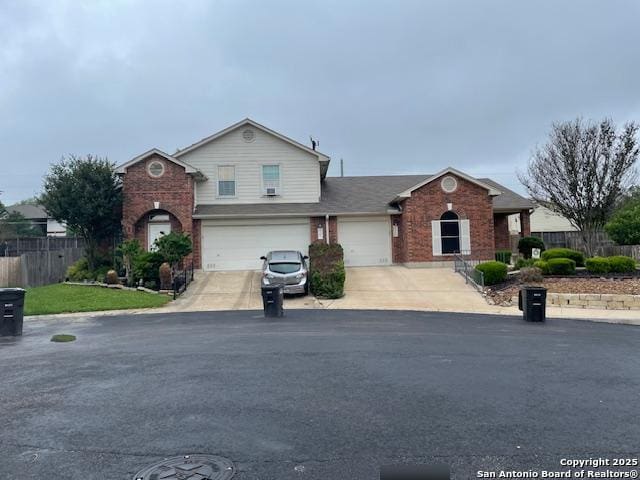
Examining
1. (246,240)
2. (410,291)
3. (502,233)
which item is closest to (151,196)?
(246,240)

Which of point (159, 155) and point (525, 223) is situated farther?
point (525, 223)

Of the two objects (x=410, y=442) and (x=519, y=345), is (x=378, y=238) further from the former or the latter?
(x=410, y=442)

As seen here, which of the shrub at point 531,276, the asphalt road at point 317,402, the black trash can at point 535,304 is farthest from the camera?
the shrub at point 531,276

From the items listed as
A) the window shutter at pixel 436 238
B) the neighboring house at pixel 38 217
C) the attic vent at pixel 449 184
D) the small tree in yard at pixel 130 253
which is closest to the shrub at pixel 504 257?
the window shutter at pixel 436 238

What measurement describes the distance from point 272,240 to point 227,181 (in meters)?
3.84

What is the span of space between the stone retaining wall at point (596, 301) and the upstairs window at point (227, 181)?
15.5 meters

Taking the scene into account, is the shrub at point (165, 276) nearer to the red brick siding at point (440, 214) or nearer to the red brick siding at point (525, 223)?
the red brick siding at point (440, 214)

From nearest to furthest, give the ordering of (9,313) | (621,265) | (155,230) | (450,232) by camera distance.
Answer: (9,313)
(621,265)
(155,230)
(450,232)

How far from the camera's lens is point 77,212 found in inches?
850

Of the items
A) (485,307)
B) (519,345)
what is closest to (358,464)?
(519,345)

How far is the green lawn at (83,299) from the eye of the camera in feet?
52.7

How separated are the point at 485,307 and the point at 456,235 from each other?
308 inches

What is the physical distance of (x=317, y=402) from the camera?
5.96 m

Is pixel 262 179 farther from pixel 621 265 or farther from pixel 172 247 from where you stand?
pixel 621 265
